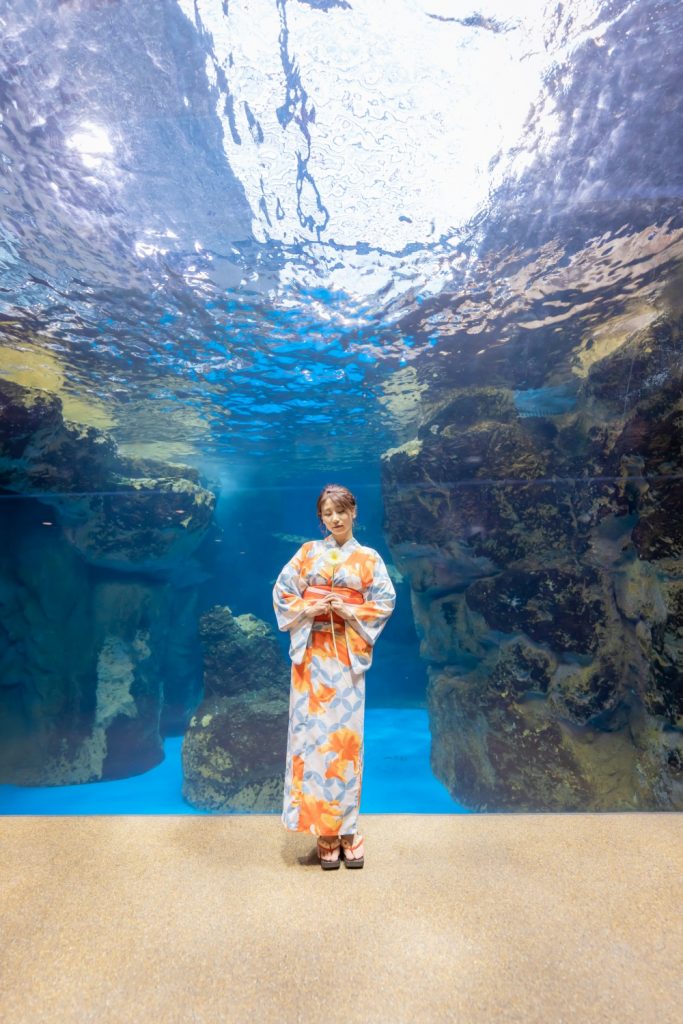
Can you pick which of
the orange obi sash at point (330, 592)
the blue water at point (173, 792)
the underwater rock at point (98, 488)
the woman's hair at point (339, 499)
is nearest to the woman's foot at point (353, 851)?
the orange obi sash at point (330, 592)

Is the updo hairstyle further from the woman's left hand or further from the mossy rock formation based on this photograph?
the mossy rock formation

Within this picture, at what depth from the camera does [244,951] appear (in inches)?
77.7

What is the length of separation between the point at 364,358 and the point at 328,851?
698cm

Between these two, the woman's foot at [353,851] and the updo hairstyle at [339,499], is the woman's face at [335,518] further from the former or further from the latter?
the woman's foot at [353,851]

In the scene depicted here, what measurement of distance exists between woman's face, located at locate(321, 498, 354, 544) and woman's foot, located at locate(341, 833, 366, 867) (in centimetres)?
195

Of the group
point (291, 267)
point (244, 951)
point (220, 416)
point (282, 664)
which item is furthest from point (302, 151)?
point (282, 664)

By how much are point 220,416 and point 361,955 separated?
9947mm

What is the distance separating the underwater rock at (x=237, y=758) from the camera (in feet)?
30.4

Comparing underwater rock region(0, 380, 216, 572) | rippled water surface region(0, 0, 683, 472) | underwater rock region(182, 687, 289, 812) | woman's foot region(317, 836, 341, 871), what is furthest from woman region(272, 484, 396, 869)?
underwater rock region(182, 687, 289, 812)

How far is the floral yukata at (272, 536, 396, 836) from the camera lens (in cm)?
273

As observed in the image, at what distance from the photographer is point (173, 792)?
10.2 m

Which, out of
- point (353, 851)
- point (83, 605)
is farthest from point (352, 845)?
point (83, 605)

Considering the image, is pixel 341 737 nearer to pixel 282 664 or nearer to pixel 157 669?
pixel 282 664

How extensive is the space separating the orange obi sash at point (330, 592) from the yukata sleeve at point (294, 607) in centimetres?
6
